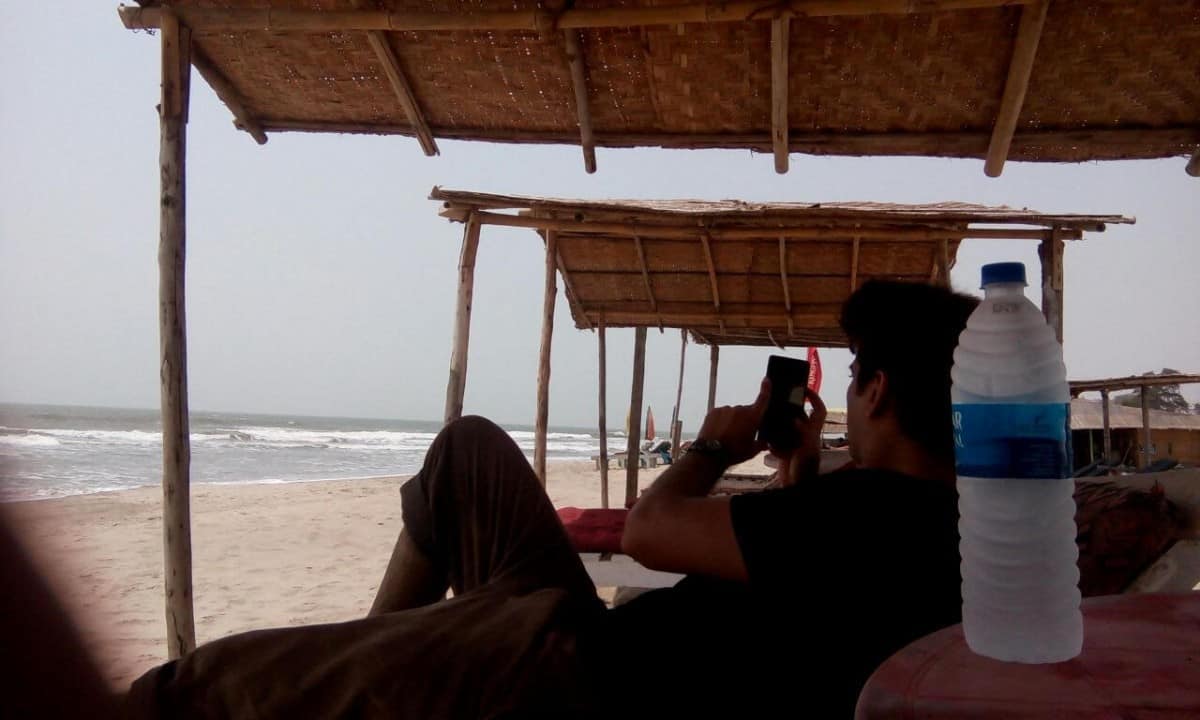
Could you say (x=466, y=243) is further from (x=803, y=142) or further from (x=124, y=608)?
(x=124, y=608)

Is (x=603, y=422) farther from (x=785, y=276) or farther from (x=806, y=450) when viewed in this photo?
(x=806, y=450)

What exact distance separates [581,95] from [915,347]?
224 centimetres

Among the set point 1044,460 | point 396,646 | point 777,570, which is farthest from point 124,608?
point 1044,460

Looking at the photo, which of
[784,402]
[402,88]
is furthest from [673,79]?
[784,402]

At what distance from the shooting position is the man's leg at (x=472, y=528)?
1805 mm

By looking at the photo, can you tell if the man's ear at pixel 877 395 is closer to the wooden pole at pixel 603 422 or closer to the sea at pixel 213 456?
the wooden pole at pixel 603 422

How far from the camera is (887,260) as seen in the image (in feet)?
20.4

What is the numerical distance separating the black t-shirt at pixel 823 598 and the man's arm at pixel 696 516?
0.04 meters

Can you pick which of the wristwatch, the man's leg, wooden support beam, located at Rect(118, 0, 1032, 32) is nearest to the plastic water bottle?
the wristwatch

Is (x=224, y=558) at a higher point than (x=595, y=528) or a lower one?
lower

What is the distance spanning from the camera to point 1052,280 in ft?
15.3

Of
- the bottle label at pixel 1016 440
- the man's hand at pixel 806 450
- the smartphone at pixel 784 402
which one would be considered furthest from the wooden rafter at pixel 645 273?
the bottle label at pixel 1016 440

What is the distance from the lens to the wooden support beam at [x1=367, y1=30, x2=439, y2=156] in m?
3.17

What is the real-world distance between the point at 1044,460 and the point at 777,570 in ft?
1.43
